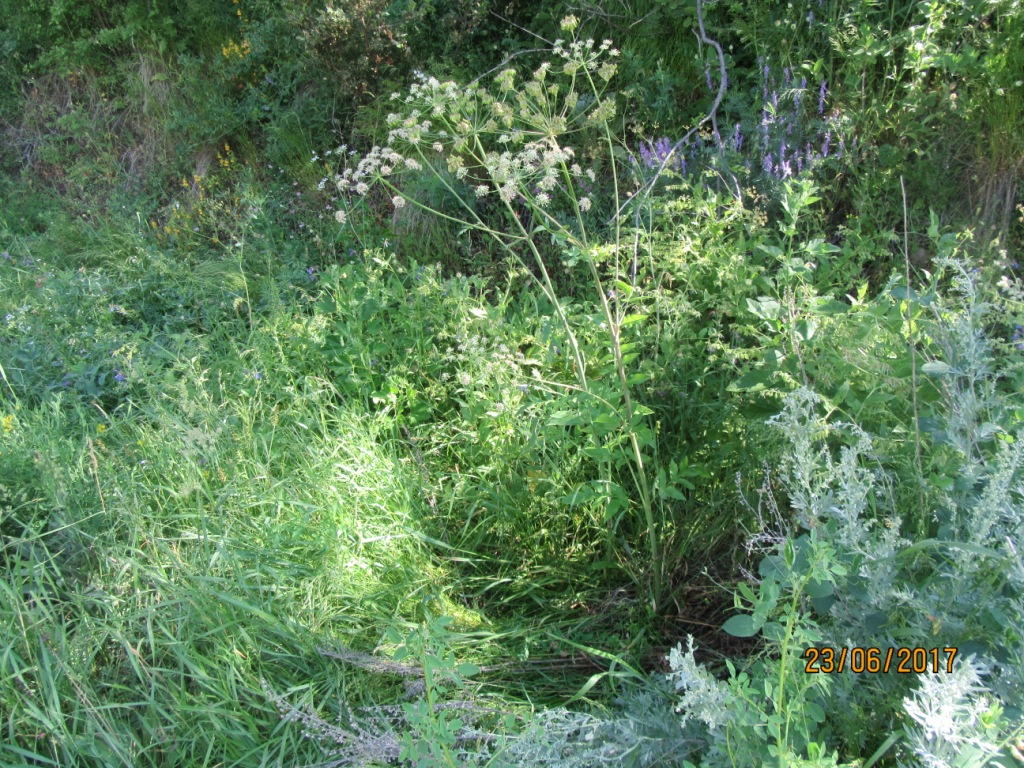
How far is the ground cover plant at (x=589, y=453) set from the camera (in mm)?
1529

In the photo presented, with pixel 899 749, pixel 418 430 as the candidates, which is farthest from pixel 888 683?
pixel 418 430

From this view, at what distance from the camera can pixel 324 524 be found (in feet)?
7.97

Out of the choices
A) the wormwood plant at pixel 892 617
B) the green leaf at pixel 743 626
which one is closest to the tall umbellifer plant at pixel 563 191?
the wormwood plant at pixel 892 617

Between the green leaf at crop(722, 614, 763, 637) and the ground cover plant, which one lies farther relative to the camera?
the ground cover plant

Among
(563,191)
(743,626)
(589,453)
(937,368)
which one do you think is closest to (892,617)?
(743,626)

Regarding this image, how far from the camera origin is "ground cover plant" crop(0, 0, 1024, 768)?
1.53 m

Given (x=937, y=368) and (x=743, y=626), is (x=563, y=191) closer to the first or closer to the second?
(x=937, y=368)

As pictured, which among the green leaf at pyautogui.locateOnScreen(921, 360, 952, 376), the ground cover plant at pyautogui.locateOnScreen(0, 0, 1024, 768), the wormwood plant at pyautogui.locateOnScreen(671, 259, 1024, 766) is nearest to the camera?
the wormwood plant at pyautogui.locateOnScreen(671, 259, 1024, 766)

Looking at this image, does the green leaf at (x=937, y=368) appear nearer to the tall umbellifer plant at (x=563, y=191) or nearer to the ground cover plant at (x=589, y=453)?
the ground cover plant at (x=589, y=453)

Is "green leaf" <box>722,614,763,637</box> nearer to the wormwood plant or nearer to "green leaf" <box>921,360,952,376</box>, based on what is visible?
the wormwood plant
